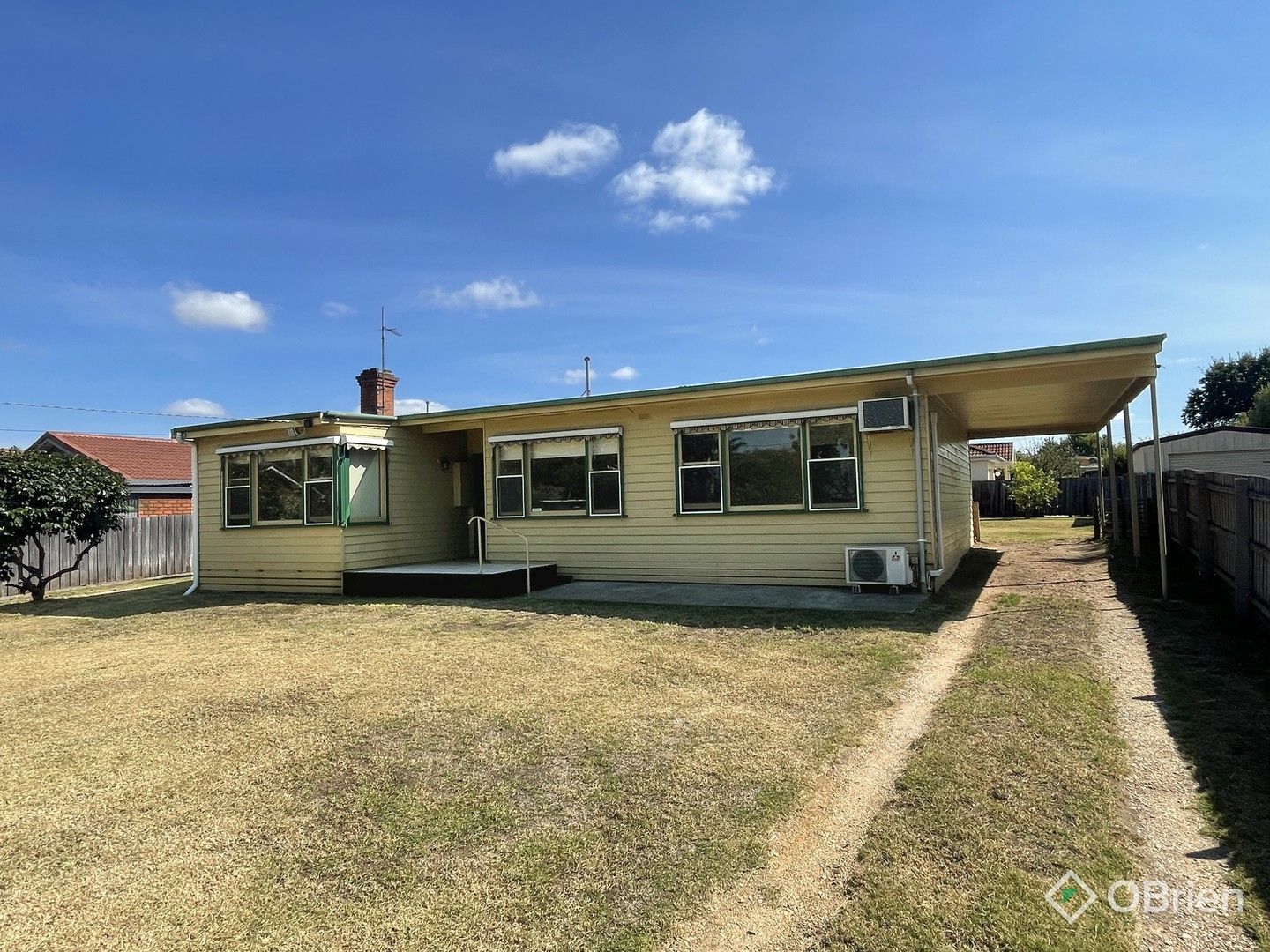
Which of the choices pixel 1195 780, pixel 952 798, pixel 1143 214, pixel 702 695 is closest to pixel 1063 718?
pixel 1195 780

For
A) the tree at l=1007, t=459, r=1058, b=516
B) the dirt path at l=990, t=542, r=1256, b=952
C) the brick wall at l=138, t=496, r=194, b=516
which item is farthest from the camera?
the tree at l=1007, t=459, r=1058, b=516

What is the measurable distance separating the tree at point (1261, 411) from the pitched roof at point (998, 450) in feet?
35.1

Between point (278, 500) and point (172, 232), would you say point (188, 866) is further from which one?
point (172, 232)

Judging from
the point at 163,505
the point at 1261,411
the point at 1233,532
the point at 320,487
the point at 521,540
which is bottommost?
the point at 521,540

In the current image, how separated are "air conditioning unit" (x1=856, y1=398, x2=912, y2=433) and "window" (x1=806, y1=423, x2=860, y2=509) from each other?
19.3 inches

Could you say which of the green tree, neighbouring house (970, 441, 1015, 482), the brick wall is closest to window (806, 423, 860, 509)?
the brick wall

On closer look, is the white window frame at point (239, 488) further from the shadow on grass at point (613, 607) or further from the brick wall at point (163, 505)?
the brick wall at point (163, 505)

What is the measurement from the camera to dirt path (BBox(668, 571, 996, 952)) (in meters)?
2.14

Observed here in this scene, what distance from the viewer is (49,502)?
1086 centimetres

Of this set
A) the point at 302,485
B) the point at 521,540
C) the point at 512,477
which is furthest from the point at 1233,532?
the point at 302,485

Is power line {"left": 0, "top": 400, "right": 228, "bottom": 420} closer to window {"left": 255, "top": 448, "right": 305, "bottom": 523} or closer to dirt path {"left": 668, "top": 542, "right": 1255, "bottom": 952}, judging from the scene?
window {"left": 255, "top": 448, "right": 305, "bottom": 523}

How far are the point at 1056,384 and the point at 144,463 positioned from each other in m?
23.8

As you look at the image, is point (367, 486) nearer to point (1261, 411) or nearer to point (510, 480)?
point (510, 480)

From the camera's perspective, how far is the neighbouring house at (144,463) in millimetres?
18828
